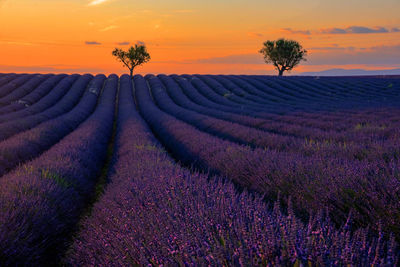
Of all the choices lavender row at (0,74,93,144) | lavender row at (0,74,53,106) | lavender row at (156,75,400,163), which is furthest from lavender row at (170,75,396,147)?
lavender row at (0,74,53,106)

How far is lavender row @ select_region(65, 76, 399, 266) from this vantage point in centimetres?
138

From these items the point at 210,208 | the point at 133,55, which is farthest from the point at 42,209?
the point at 133,55

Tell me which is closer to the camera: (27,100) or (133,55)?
(27,100)

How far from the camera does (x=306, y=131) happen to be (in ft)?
25.7

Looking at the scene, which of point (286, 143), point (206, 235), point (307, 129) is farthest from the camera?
point (307, 129)

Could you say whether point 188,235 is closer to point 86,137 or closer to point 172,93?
point 86,137

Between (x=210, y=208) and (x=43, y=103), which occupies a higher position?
(x=43, y=103)

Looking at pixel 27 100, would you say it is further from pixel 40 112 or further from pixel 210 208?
pixel 210 208

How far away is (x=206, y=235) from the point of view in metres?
1.71

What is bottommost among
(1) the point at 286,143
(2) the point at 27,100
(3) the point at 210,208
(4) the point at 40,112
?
(1) the point at 286,143

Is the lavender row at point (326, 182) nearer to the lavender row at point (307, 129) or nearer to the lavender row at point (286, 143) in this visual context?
the lavender row at point (286, 143)

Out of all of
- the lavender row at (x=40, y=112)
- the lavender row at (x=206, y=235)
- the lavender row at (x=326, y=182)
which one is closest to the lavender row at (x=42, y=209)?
the lavender row at (x=206, y=235)

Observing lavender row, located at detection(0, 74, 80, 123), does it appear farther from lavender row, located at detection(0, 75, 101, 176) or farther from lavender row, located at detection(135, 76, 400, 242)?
lavender row, located at detection(135, 76, 400, 242)

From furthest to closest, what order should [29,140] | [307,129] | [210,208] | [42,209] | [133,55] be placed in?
[133,55], [307,129], [29,140], [42,209], [210,208]
